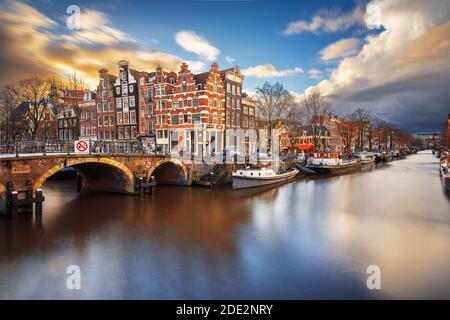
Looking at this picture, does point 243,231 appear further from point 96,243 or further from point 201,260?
point 96,243

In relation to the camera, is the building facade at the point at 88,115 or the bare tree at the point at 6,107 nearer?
the bare tree at the point at 6,107

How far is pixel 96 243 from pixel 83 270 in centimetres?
276

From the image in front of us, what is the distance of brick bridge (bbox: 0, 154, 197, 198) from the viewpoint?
48.6 ft

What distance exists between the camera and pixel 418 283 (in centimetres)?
852

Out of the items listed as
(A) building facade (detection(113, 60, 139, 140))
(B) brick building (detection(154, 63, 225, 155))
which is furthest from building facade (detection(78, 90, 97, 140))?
(B) brick building (detection(154, 63, 225, 155))

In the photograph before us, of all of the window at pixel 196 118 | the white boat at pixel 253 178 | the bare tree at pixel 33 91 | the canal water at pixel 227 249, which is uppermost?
the bare tree at pixel 33 91

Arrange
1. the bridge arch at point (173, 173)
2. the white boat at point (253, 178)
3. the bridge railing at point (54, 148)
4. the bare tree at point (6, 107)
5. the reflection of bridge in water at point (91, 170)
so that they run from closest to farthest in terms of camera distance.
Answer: the reflection of bridge in water at point (91, 170) < the bridge railing at point (54, 148) < the white boat at point (253, 178) < the bridge arch at point (173, 173) < the bare tree at point (6, 107)

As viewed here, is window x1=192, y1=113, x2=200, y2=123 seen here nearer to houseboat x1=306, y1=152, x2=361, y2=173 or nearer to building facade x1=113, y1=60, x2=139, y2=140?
building facade x1=113, y1=60, x2=139, y2=140

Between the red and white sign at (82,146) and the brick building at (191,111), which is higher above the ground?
the brick building at (191,111)

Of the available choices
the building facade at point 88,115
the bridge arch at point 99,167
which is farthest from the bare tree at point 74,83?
the bridge arch at point 99,167

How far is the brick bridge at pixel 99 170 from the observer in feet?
48.6

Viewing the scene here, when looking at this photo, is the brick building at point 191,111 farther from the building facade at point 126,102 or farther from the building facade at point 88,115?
the building facade at point 88,115

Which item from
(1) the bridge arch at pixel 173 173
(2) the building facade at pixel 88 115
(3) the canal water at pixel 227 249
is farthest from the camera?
(2) the building facade at pixel 88 115

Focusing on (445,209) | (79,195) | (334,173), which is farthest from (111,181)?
(334,173)
